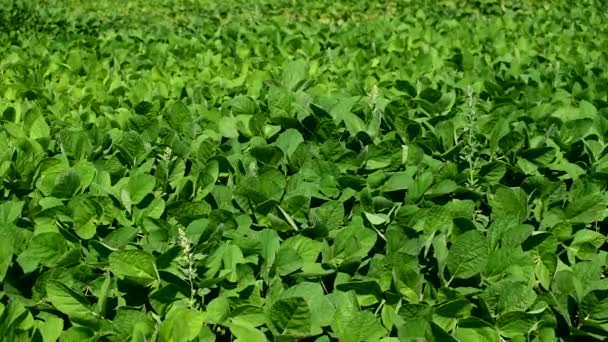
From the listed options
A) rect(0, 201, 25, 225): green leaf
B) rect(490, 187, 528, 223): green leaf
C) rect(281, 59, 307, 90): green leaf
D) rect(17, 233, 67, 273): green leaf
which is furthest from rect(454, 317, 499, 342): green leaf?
rect(281, 59, 307, 90): green leaf

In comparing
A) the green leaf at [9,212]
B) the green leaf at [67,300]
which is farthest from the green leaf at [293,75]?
the green leaf at [67,300]

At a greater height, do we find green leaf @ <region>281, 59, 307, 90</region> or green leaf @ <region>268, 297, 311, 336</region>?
green leaf @ <region>268, 297, 311, 336</region>

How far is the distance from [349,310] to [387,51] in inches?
176

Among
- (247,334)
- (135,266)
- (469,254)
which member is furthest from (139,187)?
(469,254)

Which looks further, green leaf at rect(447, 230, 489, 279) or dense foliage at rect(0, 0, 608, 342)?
green leaf at rect(447, 230, 489, 279)

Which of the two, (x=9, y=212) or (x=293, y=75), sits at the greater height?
(x=9, y=212)

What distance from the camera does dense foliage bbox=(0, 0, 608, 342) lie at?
215 cm

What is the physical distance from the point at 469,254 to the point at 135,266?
108 centimetres

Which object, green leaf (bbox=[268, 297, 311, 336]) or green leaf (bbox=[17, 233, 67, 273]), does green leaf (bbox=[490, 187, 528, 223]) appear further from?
green leaf (bbox=[17, 233, 67, 273])

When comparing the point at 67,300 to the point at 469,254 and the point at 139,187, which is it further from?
the point at 469,254

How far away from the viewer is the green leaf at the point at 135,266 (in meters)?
2.20

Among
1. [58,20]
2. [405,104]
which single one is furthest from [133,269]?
[58,20]

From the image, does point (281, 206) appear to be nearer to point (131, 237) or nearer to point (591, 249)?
point (131, 237)

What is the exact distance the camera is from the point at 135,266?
7.29ft
